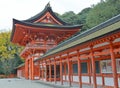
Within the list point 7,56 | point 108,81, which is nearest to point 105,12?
point 7,56

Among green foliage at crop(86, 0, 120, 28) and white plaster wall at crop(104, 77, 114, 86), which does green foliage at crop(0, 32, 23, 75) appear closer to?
green foliage at crop(86, 0, 120, 28)

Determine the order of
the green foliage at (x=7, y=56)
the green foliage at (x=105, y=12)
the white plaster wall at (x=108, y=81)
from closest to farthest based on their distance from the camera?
the white plaster wall at (x=108, y=81) < the green foliage at (x=105, y=12) < the green foliage at (x=7, y=56)

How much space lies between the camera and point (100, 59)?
14.5m

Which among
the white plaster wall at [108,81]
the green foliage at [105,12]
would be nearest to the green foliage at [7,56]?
the green foliage at [105,12]

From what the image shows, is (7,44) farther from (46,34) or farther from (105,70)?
(105,70)

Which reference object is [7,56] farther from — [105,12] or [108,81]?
[108,81]

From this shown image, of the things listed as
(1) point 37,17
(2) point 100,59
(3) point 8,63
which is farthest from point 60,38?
(3) point 8,63

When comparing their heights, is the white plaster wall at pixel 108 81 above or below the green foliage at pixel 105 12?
below

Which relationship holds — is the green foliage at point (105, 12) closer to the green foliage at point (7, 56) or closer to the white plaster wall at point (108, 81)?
the green foliage at point (7, 56)

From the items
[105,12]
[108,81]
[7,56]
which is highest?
[105,12]

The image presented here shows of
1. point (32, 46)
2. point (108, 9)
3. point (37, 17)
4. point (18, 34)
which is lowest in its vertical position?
point (32, 46)

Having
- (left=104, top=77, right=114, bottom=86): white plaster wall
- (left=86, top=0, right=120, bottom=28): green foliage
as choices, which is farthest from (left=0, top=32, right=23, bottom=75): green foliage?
(left=104, top=77, right=114, bottom=86): white plaster wall

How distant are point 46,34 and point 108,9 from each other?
710 inches

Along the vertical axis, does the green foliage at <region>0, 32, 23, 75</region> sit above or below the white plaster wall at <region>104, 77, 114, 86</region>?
above
